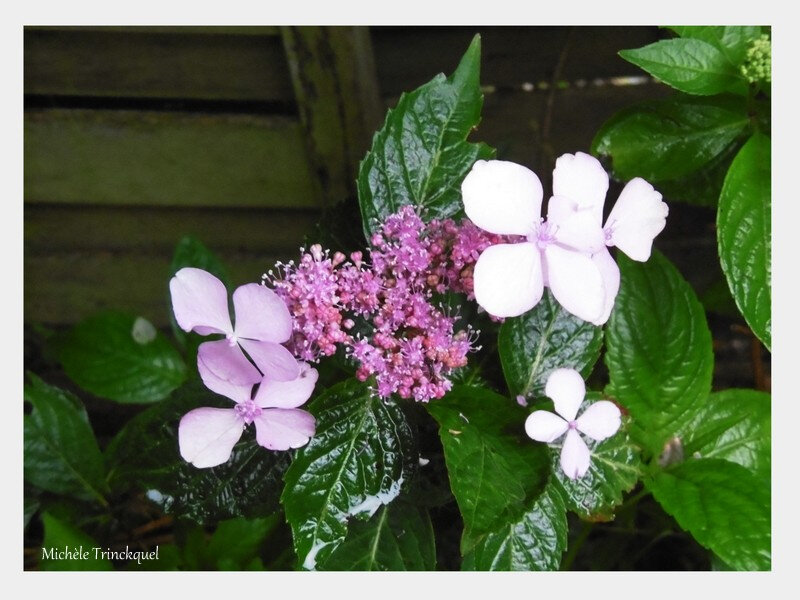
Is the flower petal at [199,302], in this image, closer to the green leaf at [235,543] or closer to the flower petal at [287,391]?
the flower petal at [287,391]

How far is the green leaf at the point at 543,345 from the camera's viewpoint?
0.82 metres

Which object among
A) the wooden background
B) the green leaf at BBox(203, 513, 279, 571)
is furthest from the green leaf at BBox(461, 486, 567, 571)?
the wooden background

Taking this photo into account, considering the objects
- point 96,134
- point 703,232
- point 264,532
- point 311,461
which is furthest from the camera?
point 703,232

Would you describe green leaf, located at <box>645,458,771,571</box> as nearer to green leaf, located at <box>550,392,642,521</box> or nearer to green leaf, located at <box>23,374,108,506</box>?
green leaf, located at <box>550,392,642,521</box>

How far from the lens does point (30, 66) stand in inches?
52.0

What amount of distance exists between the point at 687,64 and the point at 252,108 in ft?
2.77

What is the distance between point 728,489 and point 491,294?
0.52 meters

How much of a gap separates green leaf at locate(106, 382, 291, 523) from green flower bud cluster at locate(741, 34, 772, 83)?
761mm

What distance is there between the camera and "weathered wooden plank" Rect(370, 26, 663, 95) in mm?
1309

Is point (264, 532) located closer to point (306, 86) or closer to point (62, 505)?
point (62, 505)

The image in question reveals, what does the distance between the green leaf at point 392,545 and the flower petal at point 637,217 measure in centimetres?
41

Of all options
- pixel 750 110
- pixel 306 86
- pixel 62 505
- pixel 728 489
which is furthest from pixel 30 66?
pixel 728 489

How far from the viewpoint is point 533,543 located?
0.77 metres

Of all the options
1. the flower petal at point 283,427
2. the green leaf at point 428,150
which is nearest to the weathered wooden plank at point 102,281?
the green leaf at point 428,150
